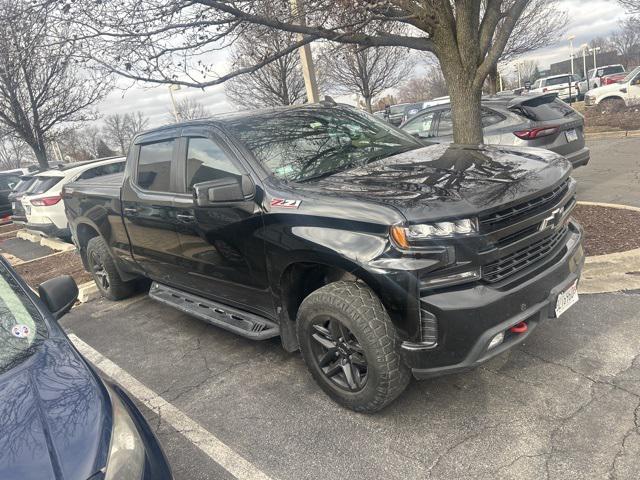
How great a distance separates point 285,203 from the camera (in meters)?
3.06

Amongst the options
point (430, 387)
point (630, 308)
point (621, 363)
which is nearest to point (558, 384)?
point (621, 363)

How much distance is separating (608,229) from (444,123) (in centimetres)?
398

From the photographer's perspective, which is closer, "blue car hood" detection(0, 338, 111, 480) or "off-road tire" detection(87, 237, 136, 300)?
"blue car hood" detection(0, 338, 111, 480)

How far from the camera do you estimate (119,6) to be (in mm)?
4742

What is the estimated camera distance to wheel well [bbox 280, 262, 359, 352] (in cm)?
316

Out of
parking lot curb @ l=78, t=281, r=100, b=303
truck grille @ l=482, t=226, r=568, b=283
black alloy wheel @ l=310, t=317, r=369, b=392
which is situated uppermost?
truck grille @ l=482, t=226, r=568, b=283

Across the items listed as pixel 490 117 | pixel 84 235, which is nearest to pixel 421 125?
pixel 490 117

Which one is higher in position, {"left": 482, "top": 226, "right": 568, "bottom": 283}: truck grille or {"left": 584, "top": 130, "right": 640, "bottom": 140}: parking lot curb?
{"left": 482, "top": 226, "right": 568, "bottom": 283}: truck grille

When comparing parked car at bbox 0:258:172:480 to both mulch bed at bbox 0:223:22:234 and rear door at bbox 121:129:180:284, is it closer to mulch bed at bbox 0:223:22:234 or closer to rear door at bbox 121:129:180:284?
rear door at bbox 121:129:180:284

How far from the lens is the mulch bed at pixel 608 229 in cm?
483

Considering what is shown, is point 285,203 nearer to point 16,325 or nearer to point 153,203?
point 16,325

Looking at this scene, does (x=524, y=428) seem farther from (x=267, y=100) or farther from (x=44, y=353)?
(x=267, y=100)

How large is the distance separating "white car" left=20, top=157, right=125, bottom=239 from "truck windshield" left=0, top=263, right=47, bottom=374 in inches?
280

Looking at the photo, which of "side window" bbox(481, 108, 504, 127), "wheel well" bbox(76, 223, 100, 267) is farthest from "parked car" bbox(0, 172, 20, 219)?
"side window" bbox(481, 108, 504, 127)
